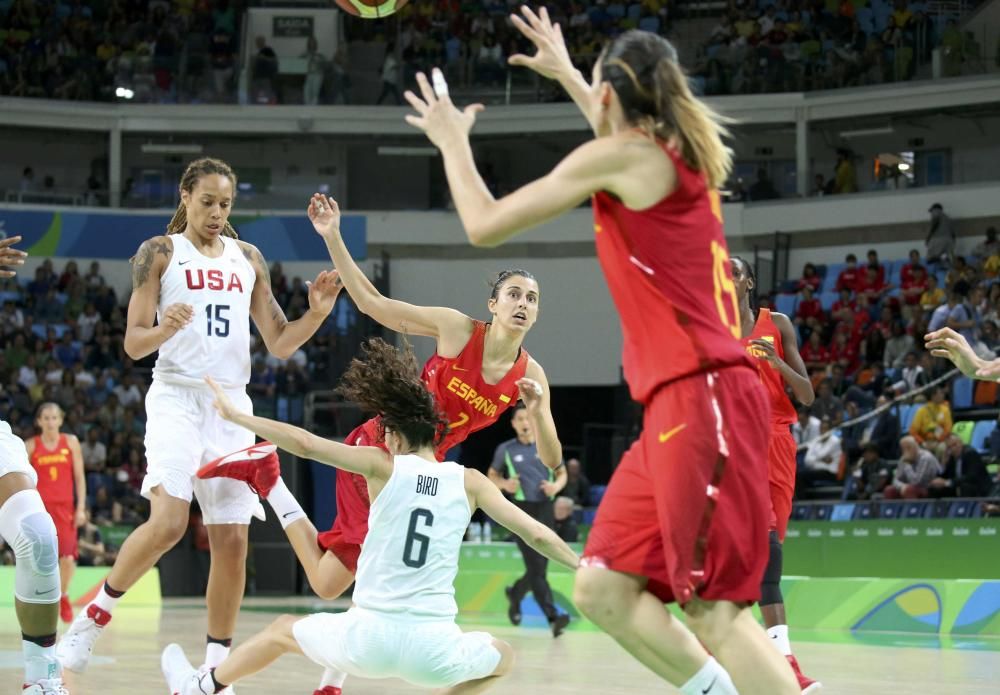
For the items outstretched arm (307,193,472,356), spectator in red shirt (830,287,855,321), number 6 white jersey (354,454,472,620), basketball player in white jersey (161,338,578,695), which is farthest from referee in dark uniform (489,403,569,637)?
spectator in red shirt (830,287,855,321)

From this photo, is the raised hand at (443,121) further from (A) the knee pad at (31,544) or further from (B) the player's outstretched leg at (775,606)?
(B) the player's outstretched leg at (775,606)

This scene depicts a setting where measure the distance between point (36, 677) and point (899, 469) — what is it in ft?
34.5

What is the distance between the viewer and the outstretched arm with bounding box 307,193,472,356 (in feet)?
18.6

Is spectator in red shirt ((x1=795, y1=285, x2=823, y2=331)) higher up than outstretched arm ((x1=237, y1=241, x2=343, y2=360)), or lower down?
lower down

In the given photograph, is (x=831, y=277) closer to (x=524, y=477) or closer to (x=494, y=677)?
(x=524, y=477)

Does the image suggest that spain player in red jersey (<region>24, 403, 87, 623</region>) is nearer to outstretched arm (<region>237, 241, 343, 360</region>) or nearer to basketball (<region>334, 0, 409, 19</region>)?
basketball (<region>334, 0, 409, 19</region>)

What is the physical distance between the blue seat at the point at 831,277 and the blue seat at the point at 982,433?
24.7 feet

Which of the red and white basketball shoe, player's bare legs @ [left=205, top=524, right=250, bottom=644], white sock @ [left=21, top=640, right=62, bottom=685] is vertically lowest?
white sock @ [left=21, top=640, right=62, bottom=685]

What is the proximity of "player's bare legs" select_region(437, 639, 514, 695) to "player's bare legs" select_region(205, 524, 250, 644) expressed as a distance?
44.9 inches

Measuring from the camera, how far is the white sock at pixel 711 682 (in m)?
3.74

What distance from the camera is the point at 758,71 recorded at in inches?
1003

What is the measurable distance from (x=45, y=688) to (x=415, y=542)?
5.37 feet

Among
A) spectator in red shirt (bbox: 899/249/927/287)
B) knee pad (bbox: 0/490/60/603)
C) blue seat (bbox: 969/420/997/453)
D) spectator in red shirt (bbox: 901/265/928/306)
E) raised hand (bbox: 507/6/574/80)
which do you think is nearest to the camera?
raised hand (bbox: 507/6/574/80)

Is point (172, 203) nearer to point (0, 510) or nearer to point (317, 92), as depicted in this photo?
point (317, 92)
